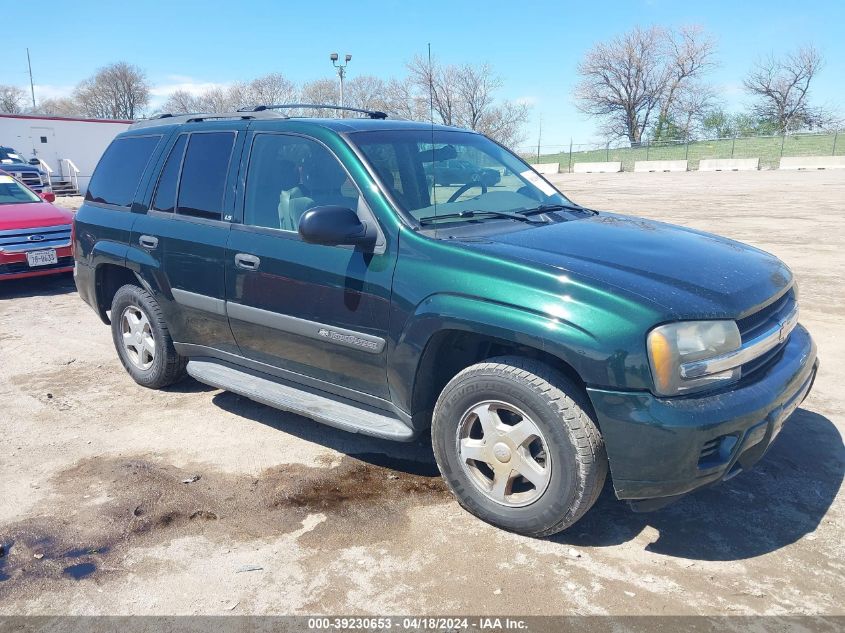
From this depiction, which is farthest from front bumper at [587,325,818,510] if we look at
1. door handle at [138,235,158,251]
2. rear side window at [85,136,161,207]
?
rear side window at [85,136,161,207]

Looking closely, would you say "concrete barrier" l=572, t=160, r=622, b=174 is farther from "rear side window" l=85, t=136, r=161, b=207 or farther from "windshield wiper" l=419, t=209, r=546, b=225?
"windshield wiper" l=419, t=209, r=546, b=225

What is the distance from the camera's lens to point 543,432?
9.86 feet

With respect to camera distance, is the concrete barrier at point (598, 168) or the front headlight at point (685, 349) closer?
the front headlight at point (685, 349)

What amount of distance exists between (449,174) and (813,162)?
40996 millimetres

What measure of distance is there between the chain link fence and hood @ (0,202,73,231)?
3967 cm

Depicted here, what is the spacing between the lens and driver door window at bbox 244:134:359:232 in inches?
150

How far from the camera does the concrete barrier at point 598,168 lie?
→ 46.3 m

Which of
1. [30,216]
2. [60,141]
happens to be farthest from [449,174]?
[60,141]

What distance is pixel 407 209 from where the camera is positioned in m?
3.59

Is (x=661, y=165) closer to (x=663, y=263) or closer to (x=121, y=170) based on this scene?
(x=121, y=170)

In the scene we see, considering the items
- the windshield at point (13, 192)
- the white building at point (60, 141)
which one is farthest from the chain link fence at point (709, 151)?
the windshield at point (13, 192)

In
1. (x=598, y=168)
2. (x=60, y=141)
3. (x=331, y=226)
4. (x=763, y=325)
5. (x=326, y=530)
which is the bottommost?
(x=326, y=530)

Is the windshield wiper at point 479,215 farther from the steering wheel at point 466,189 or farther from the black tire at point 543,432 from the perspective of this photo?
the black tire at point 543,432

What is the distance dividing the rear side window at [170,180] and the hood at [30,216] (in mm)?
4987
